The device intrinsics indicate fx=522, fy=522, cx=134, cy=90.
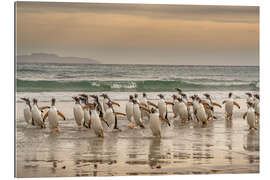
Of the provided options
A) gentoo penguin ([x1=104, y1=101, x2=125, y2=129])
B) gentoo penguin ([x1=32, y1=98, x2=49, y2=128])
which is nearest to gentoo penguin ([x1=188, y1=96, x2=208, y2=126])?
gentoo penguin ([x1=104, y1=101, x2=125, y2=129])

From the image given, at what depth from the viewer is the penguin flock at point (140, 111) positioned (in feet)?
27.6

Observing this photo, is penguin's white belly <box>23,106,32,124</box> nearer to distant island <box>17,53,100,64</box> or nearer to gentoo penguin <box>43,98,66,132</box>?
gentoo penguin <box>43,98,66,132</box>

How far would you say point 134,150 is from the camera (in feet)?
26.3

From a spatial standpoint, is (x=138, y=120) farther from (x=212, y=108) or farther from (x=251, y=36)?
(x=251, y=36)

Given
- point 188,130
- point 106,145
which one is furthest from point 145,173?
point 188,130

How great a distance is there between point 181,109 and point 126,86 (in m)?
1.49

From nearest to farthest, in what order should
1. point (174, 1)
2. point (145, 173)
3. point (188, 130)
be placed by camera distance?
point (145, 173) < point (174, 1) < point (188, 130)

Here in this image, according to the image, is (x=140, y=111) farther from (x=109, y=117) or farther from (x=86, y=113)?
(x=86, y=113)

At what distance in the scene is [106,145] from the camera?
816 centimetres

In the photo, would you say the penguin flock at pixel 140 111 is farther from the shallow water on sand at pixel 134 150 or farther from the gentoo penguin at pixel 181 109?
the shallow water on sand at pixel 134 150

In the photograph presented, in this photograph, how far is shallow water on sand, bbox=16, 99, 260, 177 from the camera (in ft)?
24.6

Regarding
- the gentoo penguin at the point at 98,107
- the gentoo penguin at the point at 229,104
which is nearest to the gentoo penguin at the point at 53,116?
the gentoo penguin at the point at 98,107

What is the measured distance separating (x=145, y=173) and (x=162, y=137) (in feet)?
3.81

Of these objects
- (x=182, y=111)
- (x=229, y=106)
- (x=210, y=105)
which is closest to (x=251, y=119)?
(x=229, y=106)
